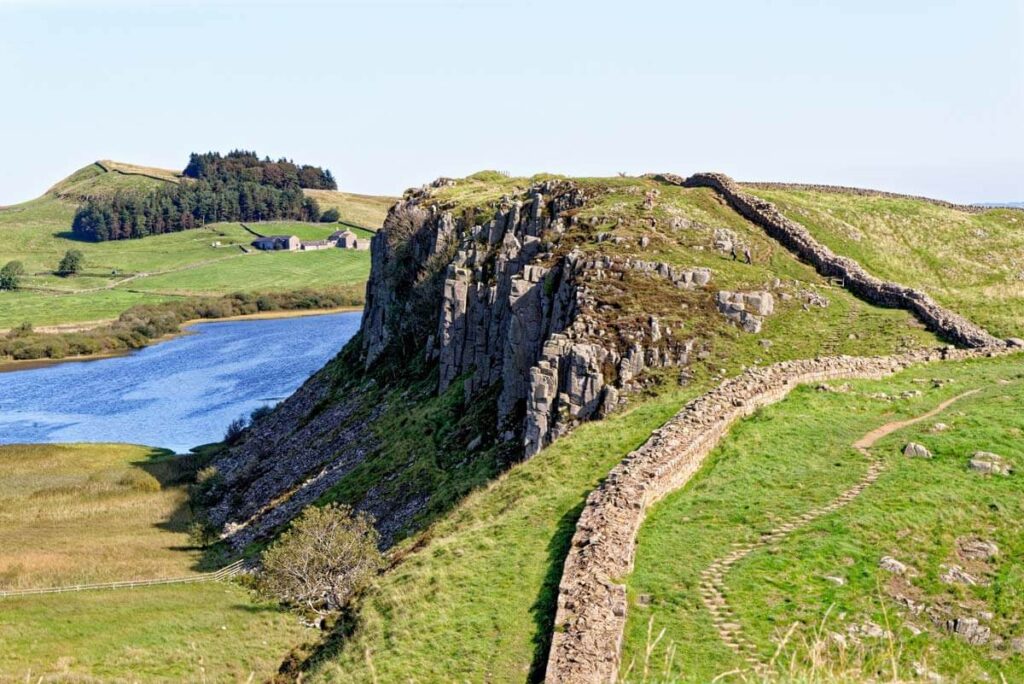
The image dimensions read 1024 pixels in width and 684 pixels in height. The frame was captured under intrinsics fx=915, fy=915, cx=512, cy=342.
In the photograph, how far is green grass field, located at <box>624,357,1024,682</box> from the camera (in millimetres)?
19203

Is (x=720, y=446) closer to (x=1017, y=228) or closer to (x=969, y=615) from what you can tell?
(x=969, y=615)

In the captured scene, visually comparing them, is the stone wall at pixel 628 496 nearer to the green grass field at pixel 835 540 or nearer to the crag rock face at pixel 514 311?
the green grass field at pixel 835 540

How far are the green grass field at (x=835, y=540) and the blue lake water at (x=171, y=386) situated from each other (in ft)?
250

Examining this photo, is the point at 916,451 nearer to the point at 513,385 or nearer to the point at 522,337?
the point at 513,385

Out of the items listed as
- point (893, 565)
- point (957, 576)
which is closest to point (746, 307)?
point (893, 565)

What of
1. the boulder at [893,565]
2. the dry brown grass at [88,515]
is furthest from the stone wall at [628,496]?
the dry brown grass at [88,515]

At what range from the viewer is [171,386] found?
410 feet

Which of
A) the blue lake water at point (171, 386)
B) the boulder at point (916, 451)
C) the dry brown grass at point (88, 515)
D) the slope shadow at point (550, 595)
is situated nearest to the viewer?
the slope shadow at point (550, 595)

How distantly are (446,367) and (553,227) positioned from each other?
12.4 m

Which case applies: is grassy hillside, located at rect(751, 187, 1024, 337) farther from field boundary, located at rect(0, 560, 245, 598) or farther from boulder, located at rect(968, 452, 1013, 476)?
field boundary, located at rect(0, 560, 245, 598)

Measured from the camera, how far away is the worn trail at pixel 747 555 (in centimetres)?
1947

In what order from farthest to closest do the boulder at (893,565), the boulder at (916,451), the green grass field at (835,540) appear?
the boulder at (916,451)
the boulder at (893,565)
the green grass field at (835,540)

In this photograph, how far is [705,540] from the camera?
23969 millimetres

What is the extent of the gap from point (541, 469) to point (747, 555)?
36.9ft
